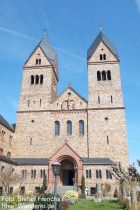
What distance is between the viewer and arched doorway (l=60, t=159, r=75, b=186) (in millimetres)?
43312

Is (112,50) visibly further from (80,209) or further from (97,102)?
(80,209)

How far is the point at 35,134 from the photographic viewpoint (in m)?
45.8

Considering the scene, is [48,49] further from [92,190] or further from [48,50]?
[92,190]

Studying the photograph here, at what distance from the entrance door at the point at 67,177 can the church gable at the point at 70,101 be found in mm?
11596

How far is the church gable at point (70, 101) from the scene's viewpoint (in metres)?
47.3

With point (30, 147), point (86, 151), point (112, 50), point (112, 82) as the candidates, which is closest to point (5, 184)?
point (30, 147)

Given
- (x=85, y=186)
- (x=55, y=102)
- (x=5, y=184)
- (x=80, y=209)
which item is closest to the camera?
(x=80, y=209)

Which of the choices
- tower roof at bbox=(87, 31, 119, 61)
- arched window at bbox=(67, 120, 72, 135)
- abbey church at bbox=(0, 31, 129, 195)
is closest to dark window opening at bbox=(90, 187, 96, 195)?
abbey church at bbox=(0, 31, 129, 195)

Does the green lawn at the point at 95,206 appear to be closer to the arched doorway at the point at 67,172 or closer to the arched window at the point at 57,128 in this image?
the arched doorway at the point at 67,172

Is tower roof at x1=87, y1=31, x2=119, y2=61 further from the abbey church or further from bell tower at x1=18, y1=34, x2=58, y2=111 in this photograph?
bell tower at x1=18, y1=34, x2=58, y2=111

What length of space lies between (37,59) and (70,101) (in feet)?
40.9

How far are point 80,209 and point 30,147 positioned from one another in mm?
25190

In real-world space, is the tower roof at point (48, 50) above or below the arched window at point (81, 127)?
above

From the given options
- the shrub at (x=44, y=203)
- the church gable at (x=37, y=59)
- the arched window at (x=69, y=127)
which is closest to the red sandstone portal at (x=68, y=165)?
the arched window at (x=69, y=127)
